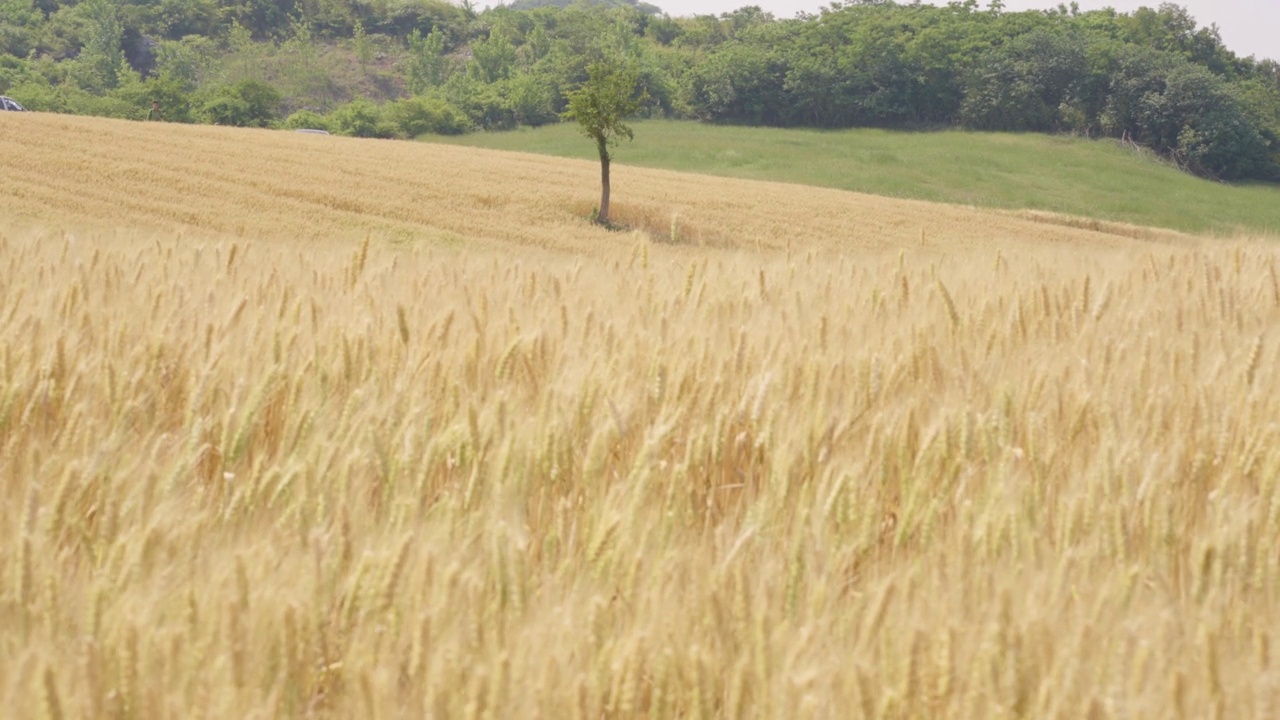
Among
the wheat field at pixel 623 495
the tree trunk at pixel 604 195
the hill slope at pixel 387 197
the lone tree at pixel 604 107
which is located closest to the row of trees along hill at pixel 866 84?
the hill slope at pixel 387 197

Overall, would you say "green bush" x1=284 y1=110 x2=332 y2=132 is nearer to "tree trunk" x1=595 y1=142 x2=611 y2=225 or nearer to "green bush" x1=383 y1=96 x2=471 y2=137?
"green bush" x1=383 y1=96 x2=471 y2=137

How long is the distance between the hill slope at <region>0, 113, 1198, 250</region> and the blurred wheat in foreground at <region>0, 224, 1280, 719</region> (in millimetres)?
15458

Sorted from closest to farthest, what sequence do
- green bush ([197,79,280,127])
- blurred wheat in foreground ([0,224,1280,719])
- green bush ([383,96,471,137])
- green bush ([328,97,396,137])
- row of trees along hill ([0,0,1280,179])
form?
blurred wheat in foreground ([0,224,1280,719]) < row of trees along hill ([0,0,1280,179]) < green bush ([197,79,280,127]) < green bush ([383,96,471,137]) < green bush ([328,97,396,137])

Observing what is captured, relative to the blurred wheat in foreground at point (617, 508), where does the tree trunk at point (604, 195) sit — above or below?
below

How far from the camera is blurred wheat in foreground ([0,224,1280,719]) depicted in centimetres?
113

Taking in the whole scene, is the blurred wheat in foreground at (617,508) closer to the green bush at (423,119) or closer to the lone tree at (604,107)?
the lone tree at (604,107)

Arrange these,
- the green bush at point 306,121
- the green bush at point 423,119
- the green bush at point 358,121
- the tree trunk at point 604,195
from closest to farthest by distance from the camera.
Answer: the tree trunk at point 604,195
the green bush at point 423,119
the green bush at point 358,121
the green bush at point 306,121

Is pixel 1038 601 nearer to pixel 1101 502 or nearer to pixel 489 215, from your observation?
pixel 1101 502

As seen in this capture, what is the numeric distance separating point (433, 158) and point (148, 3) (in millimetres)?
128102

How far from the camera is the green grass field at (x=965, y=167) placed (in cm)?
5191

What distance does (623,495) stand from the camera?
1.65 m

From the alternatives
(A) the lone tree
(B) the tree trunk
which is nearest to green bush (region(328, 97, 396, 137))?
(A) the lone tree

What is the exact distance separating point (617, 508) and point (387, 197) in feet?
85.0

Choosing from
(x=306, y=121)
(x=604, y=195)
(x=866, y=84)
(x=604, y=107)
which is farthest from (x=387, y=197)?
(x=866, y=84)
